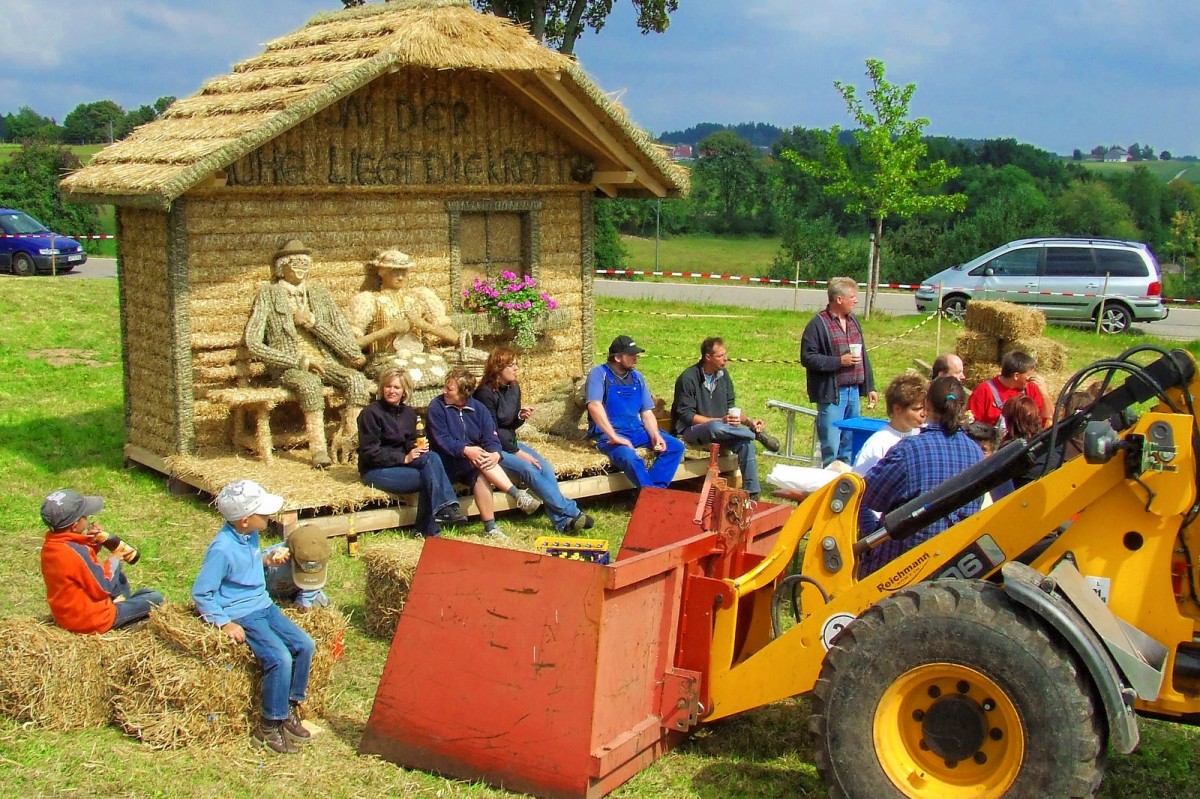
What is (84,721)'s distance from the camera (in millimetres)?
5910

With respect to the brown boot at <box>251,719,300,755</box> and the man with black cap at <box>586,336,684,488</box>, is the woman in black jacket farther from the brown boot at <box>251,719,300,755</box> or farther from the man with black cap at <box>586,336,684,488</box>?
the brown boot at <box>251,719,300,755</box>

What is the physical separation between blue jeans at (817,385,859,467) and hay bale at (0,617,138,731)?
245 inches

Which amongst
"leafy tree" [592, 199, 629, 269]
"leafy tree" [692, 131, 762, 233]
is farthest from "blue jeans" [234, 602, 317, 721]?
"leafy tree" [692, 131, 762, 233]

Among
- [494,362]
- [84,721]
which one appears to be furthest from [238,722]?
[494,362]

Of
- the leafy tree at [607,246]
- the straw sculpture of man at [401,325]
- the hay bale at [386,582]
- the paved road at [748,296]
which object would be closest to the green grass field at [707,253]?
the leafy tree at [607,246]

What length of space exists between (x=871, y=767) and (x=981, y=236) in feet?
114

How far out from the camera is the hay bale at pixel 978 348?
14.5 meters

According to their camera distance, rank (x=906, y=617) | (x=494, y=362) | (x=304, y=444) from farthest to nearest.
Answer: (x=304, y=444) → (x=494, y=362) → (x=906, y=617)

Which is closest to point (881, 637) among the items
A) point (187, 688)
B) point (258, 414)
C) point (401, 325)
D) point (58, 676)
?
point (187, 688)

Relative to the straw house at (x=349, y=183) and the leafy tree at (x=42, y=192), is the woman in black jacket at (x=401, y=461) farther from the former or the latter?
the leafy tree at (x=42, y=192)

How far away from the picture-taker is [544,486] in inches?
385

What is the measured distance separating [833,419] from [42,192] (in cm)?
3369

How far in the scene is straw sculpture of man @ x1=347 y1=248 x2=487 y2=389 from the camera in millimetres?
10969

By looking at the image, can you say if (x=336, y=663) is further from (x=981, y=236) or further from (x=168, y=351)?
(x=981, y=236)
